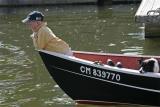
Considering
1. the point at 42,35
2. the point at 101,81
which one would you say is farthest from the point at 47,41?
the point at 101,81

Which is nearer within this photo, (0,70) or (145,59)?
(145,59)

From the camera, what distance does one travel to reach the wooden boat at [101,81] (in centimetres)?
1068

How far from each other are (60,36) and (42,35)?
33.2 feet

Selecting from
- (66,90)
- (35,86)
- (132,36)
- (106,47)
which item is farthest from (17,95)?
(132,36)

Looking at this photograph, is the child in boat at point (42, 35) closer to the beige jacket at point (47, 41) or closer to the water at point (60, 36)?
the beige jacket at point (47, 41)

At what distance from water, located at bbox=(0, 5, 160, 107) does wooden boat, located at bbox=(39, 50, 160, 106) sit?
2.10 feet

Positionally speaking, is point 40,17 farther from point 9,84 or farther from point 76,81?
point 9,84

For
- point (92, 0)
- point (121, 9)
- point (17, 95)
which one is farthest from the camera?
point (92, 0)

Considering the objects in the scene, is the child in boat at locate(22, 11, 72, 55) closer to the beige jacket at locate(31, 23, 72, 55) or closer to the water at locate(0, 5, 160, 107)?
the beige jacket at locate(31, 23, 72, 55)

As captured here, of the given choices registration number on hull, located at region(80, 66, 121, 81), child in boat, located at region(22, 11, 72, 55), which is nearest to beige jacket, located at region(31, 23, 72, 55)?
child in boat, located at region(22, 11, 72, 55)

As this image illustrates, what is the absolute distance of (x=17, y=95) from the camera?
1287cm

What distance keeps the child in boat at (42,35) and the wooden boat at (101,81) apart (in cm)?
15

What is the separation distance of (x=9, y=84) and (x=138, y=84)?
14.4 ft

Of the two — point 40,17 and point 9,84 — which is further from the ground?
point 40,17
